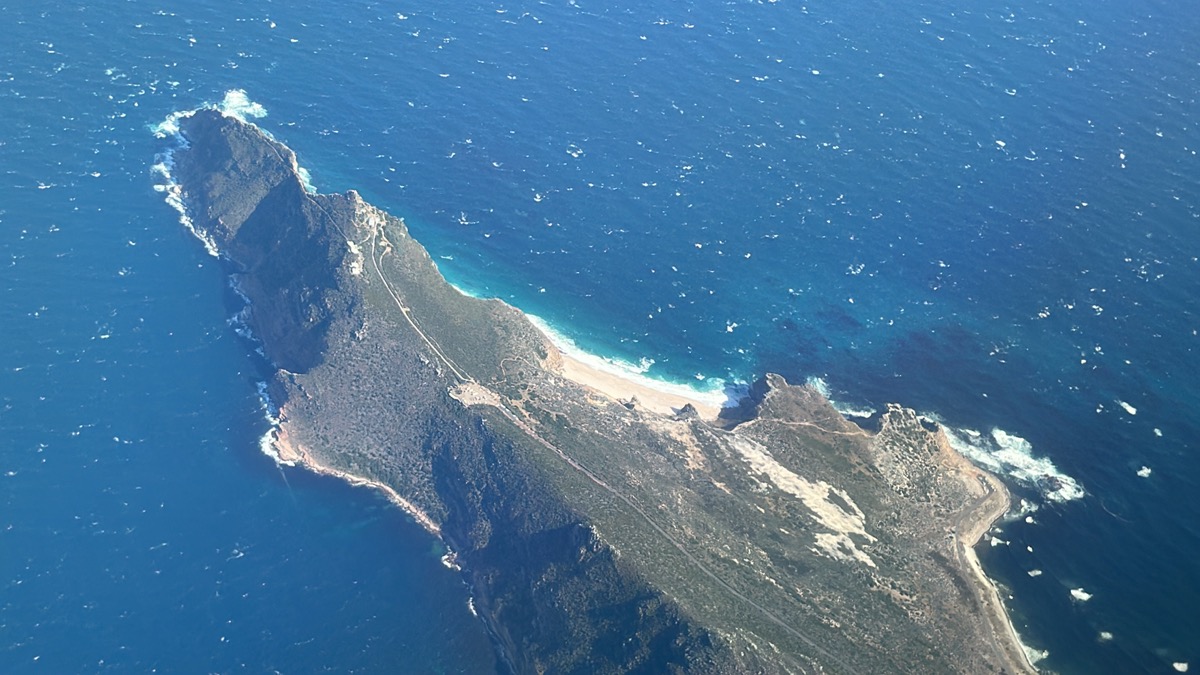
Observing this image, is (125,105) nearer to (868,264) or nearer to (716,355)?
(716,355)

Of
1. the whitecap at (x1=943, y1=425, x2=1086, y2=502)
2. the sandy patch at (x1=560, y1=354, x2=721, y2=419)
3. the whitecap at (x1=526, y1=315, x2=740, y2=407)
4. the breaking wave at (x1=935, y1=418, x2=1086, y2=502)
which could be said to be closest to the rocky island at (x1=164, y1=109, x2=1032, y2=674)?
the sandy patch at (x1=560, y1=354, x2=721, y2=419)

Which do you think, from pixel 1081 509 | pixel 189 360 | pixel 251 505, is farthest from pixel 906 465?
pixel 189 360

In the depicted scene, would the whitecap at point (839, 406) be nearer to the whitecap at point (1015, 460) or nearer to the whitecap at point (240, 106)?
the whitecap at point (1015, 460)

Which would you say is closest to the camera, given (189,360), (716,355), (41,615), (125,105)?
(41,615)

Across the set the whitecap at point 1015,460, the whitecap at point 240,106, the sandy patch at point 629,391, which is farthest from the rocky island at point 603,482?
the whitecap at point 240,106

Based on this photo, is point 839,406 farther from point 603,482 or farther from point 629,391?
point 603,482

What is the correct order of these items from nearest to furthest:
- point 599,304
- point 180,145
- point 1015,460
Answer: point 1015,460, point 599,304, point 180,145

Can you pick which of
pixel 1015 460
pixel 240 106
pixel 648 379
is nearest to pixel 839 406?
pixel 1015 460
